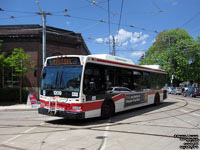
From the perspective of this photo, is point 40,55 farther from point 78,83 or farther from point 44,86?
point 78,83

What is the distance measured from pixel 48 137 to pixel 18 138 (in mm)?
899

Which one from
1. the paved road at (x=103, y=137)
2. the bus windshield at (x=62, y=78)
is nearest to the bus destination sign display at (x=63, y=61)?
the bus windshield at (x=62, y=78)

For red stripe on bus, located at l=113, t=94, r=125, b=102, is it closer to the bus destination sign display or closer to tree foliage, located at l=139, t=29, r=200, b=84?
the bus destination sign display

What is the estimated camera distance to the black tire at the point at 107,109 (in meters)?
9.20

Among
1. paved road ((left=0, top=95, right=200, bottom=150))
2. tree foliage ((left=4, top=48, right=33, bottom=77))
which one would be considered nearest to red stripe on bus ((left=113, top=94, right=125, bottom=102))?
paved road ((left=0, top=95, right=200, bottom=150))

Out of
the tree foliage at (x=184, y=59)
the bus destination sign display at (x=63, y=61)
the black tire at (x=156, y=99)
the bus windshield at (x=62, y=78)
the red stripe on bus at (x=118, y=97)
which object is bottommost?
the black tire at (x=156, y=99)

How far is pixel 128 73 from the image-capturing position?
11203mm

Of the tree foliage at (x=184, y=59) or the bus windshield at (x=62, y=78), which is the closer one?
the bus windshield at (x=62, y=78)

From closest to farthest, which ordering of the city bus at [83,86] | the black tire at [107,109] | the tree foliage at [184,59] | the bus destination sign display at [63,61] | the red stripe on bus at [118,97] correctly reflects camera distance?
the city bus at [83,86]
the bus destination sign display at [63,61]
the black tire at [107,109]
the red stripe on bus at [118,97]
the tree foliage at [184,59]

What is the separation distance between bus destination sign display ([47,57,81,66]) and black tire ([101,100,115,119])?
2372 millimetres

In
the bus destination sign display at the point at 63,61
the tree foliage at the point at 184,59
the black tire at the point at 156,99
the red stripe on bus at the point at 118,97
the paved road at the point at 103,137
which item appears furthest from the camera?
the tree foliage at the point at 184,59

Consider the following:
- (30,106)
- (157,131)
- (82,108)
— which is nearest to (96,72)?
(82,108)

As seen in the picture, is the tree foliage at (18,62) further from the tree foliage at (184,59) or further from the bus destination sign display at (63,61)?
the tree foliage at (184,59)

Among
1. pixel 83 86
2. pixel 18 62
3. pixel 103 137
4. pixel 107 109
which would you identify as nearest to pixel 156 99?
pixel 107 109
